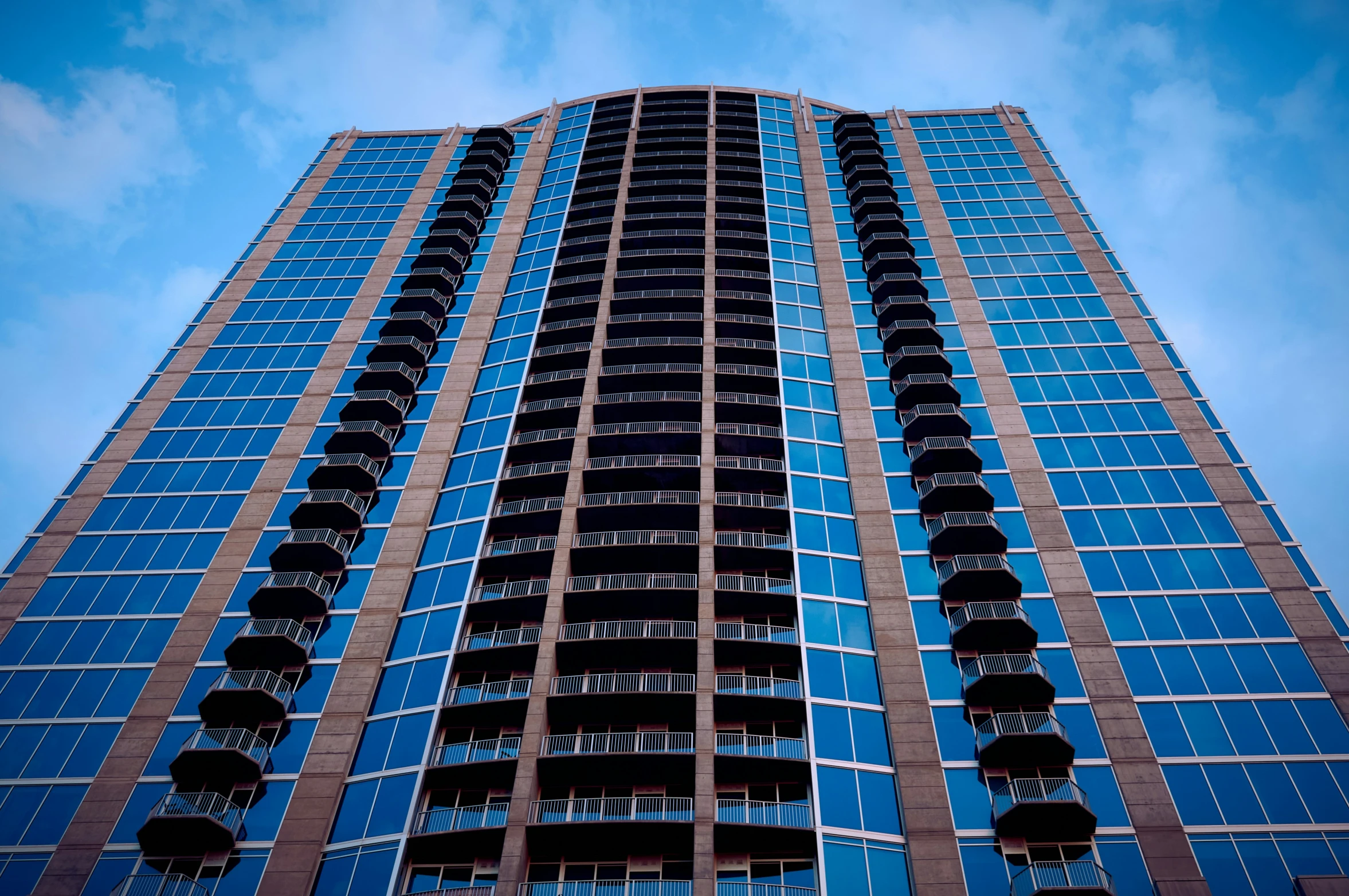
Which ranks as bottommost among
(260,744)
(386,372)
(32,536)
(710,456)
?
(260,744)

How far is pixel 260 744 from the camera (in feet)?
112

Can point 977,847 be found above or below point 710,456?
below

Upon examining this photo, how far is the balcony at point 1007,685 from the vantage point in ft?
113

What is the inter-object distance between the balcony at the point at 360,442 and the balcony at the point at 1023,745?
92.1ft

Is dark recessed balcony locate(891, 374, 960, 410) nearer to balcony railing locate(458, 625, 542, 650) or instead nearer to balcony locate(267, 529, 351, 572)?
balcony railing locate(458, 625, 542, 650)

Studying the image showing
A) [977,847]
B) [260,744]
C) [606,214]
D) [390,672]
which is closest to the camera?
[977,847]

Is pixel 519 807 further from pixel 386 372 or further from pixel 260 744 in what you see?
pixel 386 372

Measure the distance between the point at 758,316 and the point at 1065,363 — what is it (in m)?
15.4

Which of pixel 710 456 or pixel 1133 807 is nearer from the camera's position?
pixel 1133 807

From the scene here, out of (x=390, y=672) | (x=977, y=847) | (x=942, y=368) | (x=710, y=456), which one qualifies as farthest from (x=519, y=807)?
(x=942, y=368)

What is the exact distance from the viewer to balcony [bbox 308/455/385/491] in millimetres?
43812

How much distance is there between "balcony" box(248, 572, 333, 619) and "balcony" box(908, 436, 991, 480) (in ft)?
81.6

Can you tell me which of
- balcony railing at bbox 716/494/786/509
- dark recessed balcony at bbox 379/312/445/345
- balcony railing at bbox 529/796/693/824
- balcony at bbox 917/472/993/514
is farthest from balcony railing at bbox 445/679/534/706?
dark recessed balcony at bbox 379/312/445/345

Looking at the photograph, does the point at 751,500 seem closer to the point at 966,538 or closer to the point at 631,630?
the point at 631,630
